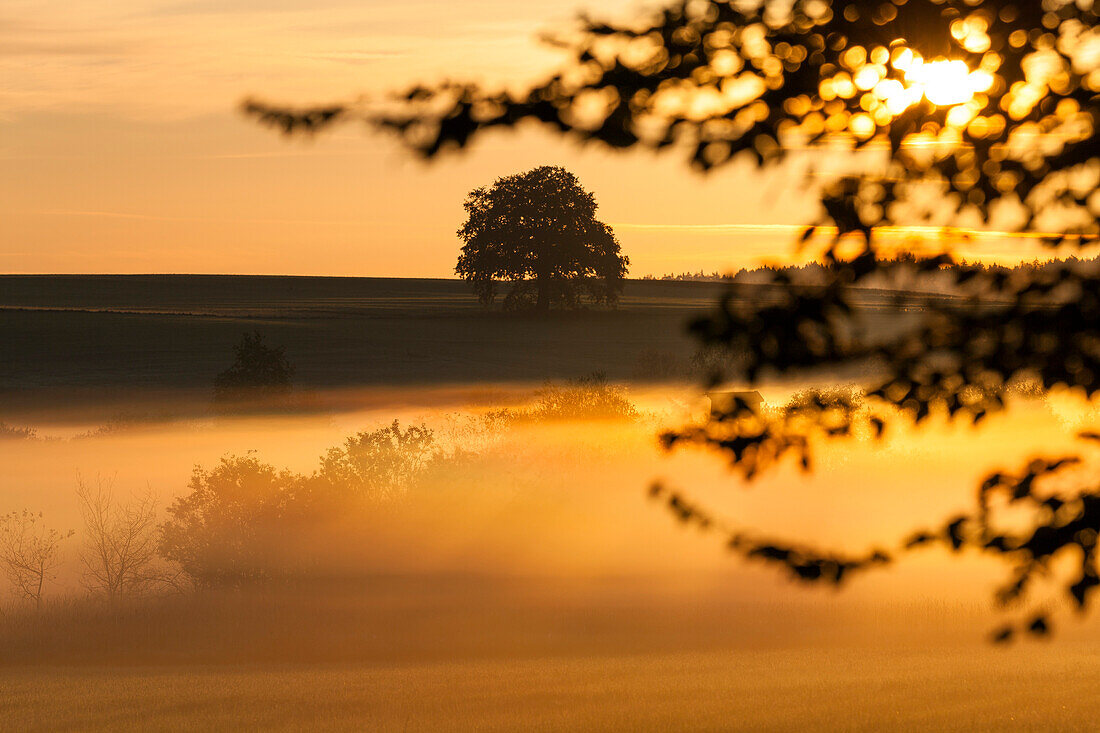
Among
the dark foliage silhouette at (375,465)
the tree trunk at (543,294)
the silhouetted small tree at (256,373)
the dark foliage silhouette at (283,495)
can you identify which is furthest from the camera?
the dark foliage silhouette at (283,495)

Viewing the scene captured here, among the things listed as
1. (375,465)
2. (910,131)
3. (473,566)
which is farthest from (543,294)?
(910,131)

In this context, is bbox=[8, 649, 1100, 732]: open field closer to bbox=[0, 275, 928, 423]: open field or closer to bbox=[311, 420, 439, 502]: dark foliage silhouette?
bbox=[311, 420, 439, 502]: dark foliage silhouette

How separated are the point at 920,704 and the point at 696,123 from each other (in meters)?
89.1

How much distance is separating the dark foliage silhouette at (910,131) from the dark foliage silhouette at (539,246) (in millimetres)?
82686

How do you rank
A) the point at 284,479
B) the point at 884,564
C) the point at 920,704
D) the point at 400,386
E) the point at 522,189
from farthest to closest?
the point at 284,479 < the point at 522,189 < the point at 920,704 < the point at 400,386 < the point at 884,564

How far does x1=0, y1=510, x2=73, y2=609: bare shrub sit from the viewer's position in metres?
148

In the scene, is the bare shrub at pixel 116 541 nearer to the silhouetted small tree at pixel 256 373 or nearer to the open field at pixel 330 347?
the open field at pixel 330 347

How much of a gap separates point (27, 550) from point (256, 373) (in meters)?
89.2

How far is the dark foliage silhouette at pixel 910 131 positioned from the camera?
15.6 feet

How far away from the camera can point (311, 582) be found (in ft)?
498

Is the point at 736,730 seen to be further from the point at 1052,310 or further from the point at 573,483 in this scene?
the point at 1052,310

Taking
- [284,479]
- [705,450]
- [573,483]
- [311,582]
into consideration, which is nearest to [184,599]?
[311,582]

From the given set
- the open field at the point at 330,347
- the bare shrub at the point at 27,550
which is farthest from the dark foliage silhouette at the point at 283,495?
the bare shrub at the point at 27,550

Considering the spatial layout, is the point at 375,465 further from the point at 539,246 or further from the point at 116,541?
the point at 116,541
